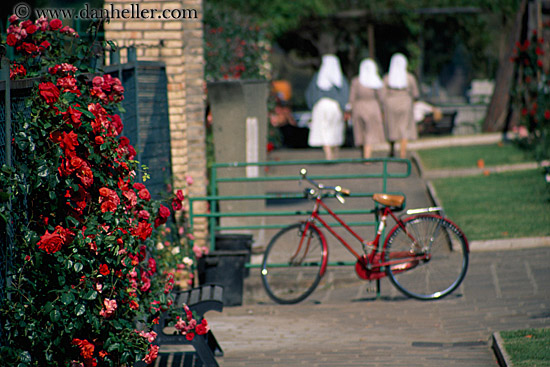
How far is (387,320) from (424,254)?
0.89 meters

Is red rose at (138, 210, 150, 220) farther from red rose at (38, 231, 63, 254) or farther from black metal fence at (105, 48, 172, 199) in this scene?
black metal fence at (105, 48, 172, 199)

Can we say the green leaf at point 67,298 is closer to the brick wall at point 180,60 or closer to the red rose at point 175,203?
the red rose at point 175,203

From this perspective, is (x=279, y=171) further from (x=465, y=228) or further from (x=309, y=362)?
(x=309, y=362)

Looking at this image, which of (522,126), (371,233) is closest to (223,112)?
(371,233)

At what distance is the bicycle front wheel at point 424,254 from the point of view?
7867 mm

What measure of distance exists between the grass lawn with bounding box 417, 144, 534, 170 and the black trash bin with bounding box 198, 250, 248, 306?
7.42 meters

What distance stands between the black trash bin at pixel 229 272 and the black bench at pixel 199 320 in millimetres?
1569

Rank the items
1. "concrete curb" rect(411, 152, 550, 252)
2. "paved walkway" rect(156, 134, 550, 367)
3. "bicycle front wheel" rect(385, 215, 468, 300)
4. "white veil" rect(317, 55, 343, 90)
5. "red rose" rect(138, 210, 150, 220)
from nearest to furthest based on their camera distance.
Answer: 1. "red rose" rect(138, 210, 150, 220)
2. "paved walkway" rect(156, 134, 550, 367)
3. "bicycle front wheel" rect(385, 215, 468, 300)
4. "concrete curb" rect(411, 152, 550, 252)
5. "white veil" rect(317, 55, 343, 90)

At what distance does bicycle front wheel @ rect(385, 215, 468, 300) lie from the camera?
7.87 m

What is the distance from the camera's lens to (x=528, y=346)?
5.89 m

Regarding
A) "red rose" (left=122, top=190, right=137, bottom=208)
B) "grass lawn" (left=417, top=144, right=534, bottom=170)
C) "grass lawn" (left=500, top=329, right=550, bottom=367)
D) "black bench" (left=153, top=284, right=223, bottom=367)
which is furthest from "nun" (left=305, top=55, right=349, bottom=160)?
"red rose" (left=122, top=190, right=137, bottom=208)

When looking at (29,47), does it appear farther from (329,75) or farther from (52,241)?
(329,75)

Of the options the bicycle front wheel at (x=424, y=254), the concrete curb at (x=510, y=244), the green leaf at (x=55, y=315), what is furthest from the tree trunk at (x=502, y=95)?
the green leaf at (x=55, y=315)

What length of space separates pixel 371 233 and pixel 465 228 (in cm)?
116
